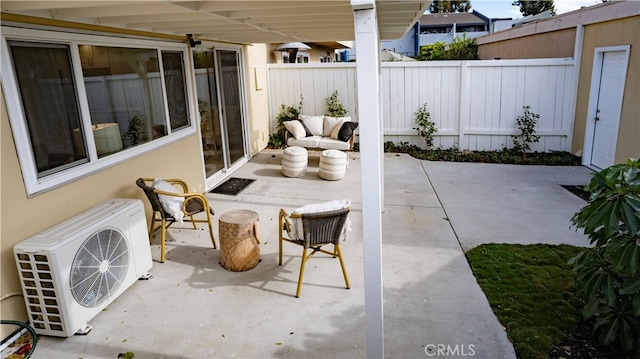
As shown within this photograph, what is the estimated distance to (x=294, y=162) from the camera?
23.2 feet

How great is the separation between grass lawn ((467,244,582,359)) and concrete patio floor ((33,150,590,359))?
12 cm

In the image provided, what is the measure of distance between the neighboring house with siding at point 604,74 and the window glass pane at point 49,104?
7.44 metres

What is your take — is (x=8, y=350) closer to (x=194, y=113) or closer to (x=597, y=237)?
(x=194, y=113)

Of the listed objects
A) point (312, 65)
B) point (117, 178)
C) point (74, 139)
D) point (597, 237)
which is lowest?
point (597, 237)

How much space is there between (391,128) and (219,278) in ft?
20.2

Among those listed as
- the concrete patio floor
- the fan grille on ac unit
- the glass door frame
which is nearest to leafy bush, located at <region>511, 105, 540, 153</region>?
the concrete patio floor

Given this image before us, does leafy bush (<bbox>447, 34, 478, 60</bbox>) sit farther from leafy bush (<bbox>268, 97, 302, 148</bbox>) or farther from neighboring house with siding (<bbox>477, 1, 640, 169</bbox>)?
leafy bush (<bbox>268, 97, 302, 148</bbox>)

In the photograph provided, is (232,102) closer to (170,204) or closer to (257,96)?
(257,96)

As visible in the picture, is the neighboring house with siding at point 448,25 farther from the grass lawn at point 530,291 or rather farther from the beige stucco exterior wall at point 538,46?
the grass lawn at point 530,291

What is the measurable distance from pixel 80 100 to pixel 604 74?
8.02 m

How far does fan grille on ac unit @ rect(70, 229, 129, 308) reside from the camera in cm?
307

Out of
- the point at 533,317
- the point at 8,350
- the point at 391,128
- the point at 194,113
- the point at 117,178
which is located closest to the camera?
the point at 8,350

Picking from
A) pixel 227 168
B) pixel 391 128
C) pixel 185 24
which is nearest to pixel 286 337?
pixel 185 24

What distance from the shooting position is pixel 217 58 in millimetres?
6934
